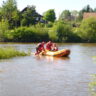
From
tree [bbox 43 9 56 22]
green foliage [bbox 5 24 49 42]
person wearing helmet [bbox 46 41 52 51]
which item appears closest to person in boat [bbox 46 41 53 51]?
person wearing helmet [bbox 46 41 52 51]

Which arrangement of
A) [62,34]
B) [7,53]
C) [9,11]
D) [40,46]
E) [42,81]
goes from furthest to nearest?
[9,11] → [62,34] → [40,46] → [7,53] → [42,81]

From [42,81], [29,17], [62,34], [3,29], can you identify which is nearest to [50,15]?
[29,17]

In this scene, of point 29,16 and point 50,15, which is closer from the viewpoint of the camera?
point 29,16

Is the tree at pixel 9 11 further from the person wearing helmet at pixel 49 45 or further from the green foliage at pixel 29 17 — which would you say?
the person wearing helmet at pixel 49 45

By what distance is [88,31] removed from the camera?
63.8 metres

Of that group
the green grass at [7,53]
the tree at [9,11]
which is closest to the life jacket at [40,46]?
the green grass at [7,53]

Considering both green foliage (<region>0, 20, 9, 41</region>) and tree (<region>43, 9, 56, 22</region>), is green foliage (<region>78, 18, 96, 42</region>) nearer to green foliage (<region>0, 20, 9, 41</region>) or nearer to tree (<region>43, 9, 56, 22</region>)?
green foliage (<region>0, 20, 9, 41</region>)

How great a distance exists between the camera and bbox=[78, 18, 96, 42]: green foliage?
63.4 metres

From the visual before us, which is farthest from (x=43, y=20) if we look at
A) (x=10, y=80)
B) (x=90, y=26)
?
(x=10, y=80)

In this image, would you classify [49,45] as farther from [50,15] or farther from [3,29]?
[50,15]

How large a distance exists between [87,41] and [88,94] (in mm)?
48318

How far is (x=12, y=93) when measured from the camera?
50.9ft

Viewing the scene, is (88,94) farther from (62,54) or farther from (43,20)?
(43,20)

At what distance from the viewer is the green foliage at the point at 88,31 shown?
6344 cm
